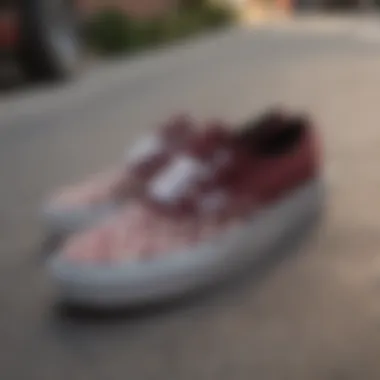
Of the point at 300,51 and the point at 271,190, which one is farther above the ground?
the point at 271,190

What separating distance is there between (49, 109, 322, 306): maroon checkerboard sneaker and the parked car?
107cm

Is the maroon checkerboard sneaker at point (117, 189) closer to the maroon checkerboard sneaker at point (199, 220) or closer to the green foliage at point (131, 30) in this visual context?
the maroon checkerboard sneaker at point (199, 220)

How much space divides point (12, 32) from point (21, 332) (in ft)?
4.85

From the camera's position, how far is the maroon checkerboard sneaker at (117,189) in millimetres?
854

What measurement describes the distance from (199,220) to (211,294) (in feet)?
0.24

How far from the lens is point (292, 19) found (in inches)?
97.4

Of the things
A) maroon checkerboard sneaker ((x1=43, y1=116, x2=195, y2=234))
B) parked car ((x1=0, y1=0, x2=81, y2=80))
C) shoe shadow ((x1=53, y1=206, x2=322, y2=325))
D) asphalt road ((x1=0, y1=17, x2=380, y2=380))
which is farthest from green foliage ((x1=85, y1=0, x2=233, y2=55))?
shoe shadow ((x1=53, y1=206, x2=322, y2=325))

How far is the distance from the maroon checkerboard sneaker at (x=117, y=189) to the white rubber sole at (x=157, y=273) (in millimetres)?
113

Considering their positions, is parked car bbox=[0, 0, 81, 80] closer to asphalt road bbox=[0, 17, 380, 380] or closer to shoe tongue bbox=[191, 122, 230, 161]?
asphalt road bbox=[0, 17, 380, 380]

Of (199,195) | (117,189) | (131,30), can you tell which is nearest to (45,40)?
(131,30)

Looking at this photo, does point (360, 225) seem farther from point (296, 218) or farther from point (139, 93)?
point (139, 93)

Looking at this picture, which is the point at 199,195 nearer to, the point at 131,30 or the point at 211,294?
the point at 211,294

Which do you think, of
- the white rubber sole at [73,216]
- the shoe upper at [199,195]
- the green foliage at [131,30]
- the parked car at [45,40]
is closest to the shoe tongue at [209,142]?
the shoe upper at [199,195]

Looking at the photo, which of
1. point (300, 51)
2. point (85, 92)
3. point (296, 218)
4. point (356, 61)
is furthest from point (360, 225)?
point (300, 51)
